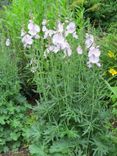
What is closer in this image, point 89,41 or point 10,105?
point 89,41

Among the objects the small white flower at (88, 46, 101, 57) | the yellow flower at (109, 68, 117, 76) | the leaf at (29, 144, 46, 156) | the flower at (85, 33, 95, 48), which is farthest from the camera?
the yellow flower at (109, 68, 117, 76)

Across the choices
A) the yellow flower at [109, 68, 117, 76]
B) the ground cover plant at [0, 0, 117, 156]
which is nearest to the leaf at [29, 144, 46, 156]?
the ground cover plant at [0, 0, 117, 156]

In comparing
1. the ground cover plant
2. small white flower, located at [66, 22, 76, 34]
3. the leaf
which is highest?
small white flower, located at [66, 22, 76, 34]

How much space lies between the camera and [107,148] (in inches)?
152

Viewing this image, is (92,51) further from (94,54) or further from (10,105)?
(10,105)

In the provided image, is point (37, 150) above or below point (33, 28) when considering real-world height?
below

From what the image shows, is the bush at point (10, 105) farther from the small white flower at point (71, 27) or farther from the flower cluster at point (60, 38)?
the small white flower at point (71, 27)

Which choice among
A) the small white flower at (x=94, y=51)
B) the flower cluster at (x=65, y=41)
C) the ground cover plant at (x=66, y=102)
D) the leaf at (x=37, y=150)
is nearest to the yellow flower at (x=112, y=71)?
the ground cover plant at (x=66, y=102)

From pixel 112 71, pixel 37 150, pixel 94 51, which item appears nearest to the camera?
pixel 94 51

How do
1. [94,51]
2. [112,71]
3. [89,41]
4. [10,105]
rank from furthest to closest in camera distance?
1. [112,71]
2. [10,105]
3. [89,41]
4. [94,51]

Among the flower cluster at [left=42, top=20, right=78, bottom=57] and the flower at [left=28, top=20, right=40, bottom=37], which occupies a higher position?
the flower at [left=28, top=20, right=40, bottom=37]

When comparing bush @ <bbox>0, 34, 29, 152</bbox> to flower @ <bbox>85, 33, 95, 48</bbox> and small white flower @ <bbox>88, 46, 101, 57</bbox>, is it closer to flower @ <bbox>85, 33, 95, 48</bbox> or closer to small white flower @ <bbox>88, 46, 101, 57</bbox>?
flower @ <bbox>85, 33, 95, 48</bbox>

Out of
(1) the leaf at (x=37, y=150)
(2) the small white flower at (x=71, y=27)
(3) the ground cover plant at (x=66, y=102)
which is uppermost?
(2) the small white flower at (x=71, y=27)

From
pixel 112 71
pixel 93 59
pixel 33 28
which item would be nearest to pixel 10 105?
pixel 33 28
